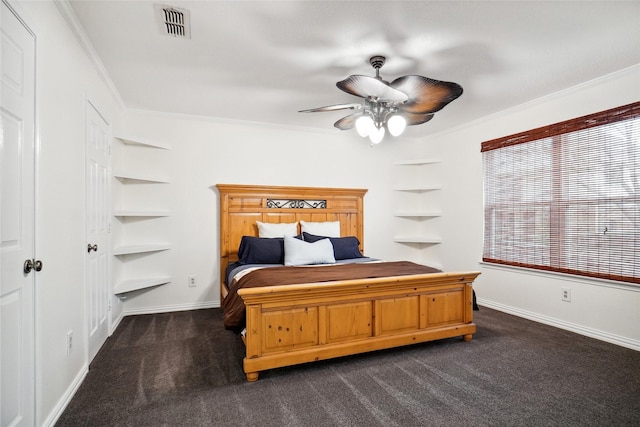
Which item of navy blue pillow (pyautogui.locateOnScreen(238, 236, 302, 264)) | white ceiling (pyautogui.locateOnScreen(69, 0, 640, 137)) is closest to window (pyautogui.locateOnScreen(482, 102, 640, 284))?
white ceiling (pyautogui.locateOnScreen(69, 0, 640, 137))

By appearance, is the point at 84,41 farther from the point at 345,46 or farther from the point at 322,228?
the point at 322,228

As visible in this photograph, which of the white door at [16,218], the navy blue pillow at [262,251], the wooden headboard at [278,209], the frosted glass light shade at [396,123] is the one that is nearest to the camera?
the white door at [16,218]

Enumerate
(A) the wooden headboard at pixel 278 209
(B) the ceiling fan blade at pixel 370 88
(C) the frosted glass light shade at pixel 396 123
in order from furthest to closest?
(A) the wooden headboard at pixel 278 209, (C) the frosted glass light shade at pixel 396 123, (B) the ceiling fan blade at pixel 370 88

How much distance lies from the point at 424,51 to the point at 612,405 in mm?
2636

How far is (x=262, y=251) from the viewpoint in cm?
361

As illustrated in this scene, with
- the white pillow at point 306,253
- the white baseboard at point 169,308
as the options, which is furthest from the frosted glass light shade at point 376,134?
the white baseboard at point 169,308

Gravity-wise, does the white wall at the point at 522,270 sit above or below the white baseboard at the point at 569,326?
above

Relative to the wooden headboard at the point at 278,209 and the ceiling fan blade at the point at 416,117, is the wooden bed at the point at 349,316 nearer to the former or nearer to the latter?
the ceiling fan blade at the point at 416,117

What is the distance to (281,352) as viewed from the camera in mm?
2314

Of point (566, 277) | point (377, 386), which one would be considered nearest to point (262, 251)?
point (377, 386)

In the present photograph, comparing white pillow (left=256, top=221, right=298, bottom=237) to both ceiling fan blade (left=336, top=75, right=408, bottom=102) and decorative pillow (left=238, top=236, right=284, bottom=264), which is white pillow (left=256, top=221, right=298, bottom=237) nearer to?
decorative pillow (left=238, top=236, right=284, bottom=264)

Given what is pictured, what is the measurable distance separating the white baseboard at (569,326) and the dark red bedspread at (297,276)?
1557 mm

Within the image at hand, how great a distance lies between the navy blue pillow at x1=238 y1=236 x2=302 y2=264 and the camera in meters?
3.59

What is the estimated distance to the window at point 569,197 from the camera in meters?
2.83
